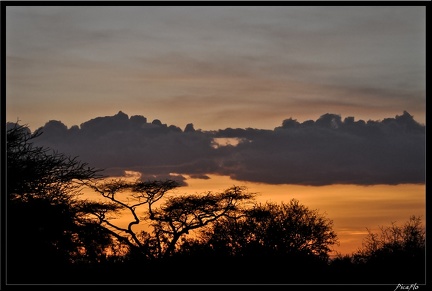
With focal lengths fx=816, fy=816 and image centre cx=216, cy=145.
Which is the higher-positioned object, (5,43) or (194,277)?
(5,43)

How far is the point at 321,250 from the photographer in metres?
31.1

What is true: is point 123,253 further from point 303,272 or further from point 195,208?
point 303,272

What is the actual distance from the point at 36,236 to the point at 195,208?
9516mm

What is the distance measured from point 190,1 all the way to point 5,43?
318cm

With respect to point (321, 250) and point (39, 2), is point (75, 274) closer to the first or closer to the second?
point (39, 2)

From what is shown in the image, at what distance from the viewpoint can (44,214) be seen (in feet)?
82.2

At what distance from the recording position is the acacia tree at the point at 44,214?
23469mm

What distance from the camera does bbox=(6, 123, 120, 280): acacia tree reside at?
23.5 metres

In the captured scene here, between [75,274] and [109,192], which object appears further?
[109,192]

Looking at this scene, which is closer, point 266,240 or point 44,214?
point 44,214
